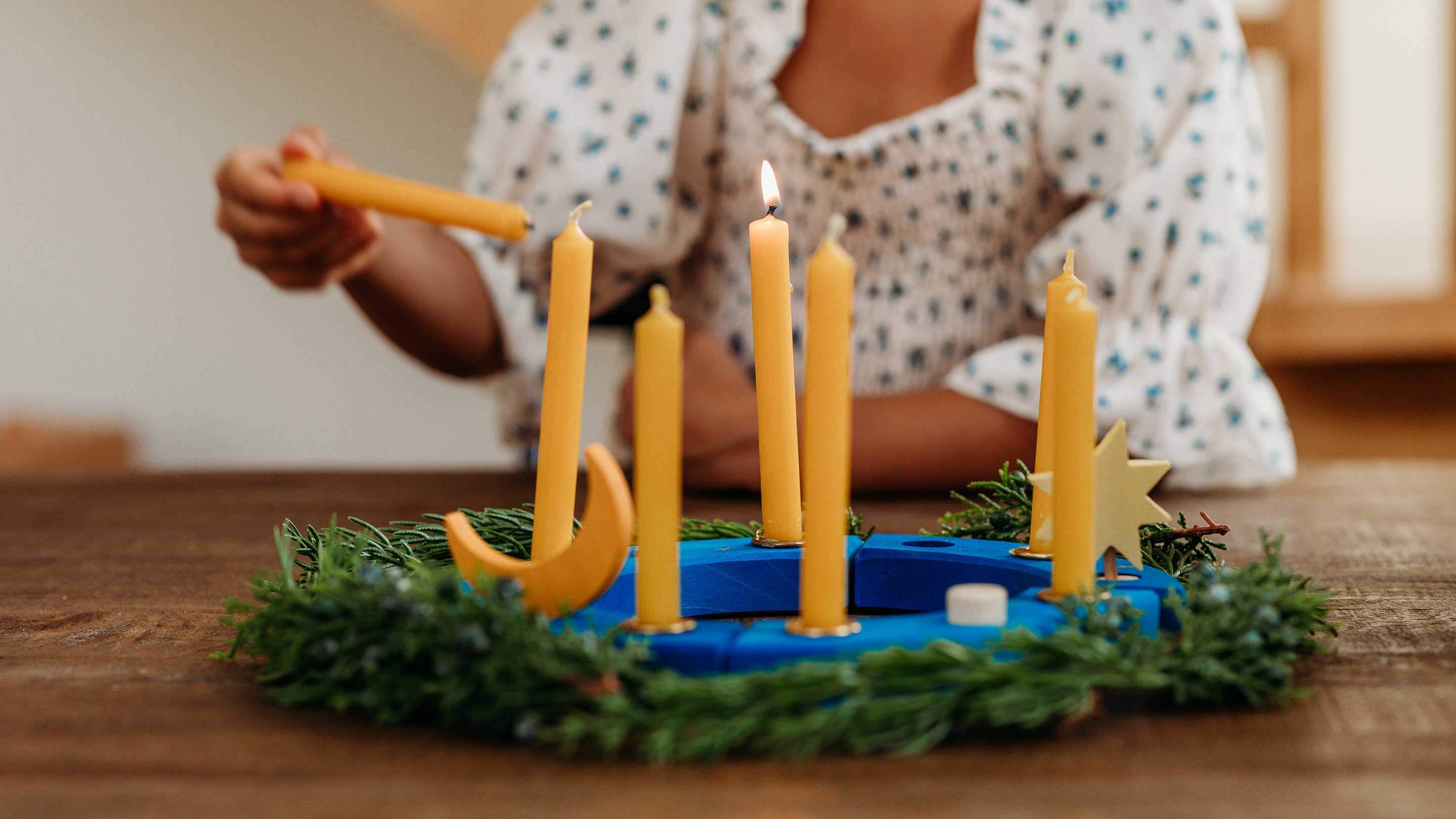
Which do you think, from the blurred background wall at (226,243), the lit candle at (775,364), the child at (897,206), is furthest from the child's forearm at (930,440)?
the blurred background wall at (226,243)

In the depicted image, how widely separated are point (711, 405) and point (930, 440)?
153mm

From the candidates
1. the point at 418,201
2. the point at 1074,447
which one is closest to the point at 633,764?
the point at 1074,447

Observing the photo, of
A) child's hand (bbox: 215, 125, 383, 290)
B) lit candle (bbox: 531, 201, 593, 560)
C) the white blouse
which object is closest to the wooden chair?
the white blouse

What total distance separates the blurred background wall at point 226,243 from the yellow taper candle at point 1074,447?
4.72 feet

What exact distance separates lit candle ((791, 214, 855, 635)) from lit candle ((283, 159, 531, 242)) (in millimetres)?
143

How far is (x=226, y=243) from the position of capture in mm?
2078

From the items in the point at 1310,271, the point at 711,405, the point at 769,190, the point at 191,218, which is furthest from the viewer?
the point at 191,218

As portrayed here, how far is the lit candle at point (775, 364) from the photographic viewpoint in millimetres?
343

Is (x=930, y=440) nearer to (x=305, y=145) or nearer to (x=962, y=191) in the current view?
(x=962, y=191)

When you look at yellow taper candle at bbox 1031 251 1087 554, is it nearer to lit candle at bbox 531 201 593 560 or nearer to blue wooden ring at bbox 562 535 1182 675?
blue wooden ring at bbox 562 535 1182 675

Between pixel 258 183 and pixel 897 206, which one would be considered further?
pixel 897 206

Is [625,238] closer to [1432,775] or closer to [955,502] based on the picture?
[955,502]

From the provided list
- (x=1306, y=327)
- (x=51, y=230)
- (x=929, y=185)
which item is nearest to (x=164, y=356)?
(x=51, y=230)

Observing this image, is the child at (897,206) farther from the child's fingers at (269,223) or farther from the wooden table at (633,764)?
the wooden table at (633,764)
